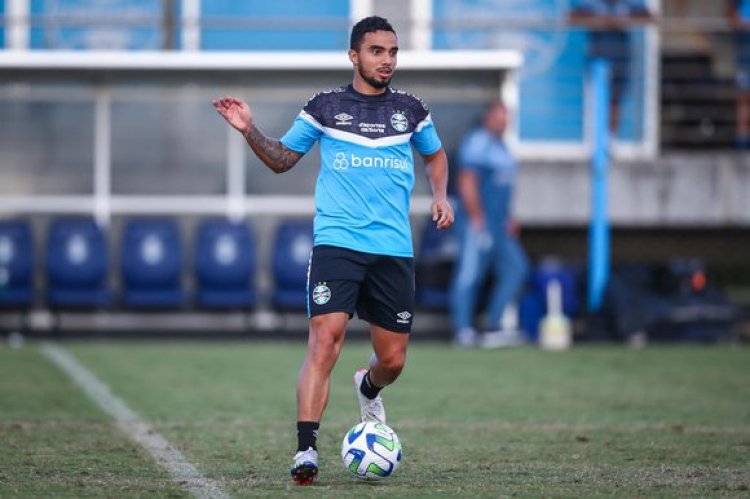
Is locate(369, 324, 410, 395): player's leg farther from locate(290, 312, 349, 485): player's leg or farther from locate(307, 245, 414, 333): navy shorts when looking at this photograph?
locate(290, 312, 349, 485): player's leg

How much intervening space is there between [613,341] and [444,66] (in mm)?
3590

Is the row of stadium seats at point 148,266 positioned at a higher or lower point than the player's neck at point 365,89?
lower

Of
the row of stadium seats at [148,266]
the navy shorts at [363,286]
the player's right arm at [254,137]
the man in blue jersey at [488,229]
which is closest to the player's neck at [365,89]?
the player's right arm at [254,137]

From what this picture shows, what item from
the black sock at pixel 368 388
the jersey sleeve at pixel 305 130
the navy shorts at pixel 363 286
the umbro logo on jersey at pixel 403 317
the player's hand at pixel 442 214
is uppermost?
the jersey sleeve at pixel 305 130

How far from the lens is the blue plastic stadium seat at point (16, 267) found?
1753 cm

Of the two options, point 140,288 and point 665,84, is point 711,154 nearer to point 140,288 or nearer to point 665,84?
point 665,84

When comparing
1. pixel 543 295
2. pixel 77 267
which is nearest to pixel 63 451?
pixel 77 267

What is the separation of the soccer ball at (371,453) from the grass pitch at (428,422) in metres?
0.08

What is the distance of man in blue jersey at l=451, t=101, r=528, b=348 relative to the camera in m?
16.5

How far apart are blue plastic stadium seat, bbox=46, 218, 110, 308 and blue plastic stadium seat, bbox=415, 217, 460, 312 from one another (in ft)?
11.8

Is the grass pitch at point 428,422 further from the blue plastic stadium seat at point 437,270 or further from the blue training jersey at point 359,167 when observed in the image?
the blue plastic stadium seat at point 437,270

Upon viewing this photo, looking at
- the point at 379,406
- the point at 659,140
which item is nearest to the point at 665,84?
the point at 659,140

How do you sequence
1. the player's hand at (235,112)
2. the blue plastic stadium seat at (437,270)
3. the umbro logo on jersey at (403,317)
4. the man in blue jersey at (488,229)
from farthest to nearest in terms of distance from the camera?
the blue plastic stadium seat at (437,270) → the man in blue jersey at (488,229) → the umbro logo on jersey at (403,317) → the player's hand at (235,112)

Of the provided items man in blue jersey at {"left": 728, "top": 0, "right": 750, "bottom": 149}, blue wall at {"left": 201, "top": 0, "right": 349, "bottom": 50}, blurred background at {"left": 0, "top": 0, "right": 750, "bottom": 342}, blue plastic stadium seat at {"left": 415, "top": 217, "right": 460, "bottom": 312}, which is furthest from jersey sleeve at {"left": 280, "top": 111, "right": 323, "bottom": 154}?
man in blue jersey at {"left": 728, "top": 0, "right": 750, "bottom": 149}
